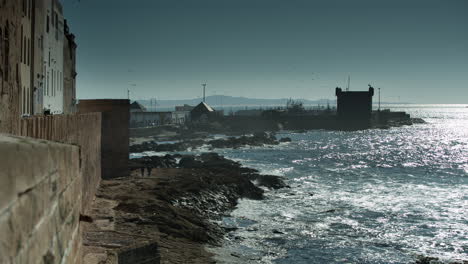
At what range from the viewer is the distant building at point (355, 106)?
12688 centimetres

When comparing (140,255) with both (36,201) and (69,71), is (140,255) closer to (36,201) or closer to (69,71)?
(36,201)

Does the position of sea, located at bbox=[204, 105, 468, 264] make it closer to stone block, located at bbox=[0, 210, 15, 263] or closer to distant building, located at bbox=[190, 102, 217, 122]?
stone block, located at bbox=[0, 210, 15, 263]

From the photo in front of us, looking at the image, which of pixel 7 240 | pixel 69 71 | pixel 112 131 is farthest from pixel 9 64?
pixel 69 71

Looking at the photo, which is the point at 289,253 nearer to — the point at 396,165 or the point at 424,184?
the point at 424,184

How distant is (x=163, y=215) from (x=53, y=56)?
44.6 ft

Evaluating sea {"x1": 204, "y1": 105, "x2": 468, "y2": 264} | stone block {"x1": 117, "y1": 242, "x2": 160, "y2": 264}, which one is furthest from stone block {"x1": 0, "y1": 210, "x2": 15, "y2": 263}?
sea {"x1": 204, "y1": 105, "x2": 468, "y2": 264}

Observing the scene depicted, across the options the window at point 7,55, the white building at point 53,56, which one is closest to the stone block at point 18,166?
the window at point 7,55

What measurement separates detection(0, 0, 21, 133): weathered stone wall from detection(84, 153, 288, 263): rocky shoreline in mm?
6280

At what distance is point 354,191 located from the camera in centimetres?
4006

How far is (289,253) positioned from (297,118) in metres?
122

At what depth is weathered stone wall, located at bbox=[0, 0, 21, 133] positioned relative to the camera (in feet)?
23.7

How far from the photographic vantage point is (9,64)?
7.96 meters

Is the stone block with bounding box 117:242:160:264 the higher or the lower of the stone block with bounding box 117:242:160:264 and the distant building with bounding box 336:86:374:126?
the lower

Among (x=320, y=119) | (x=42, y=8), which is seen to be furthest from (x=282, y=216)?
(x=320, y=119)
